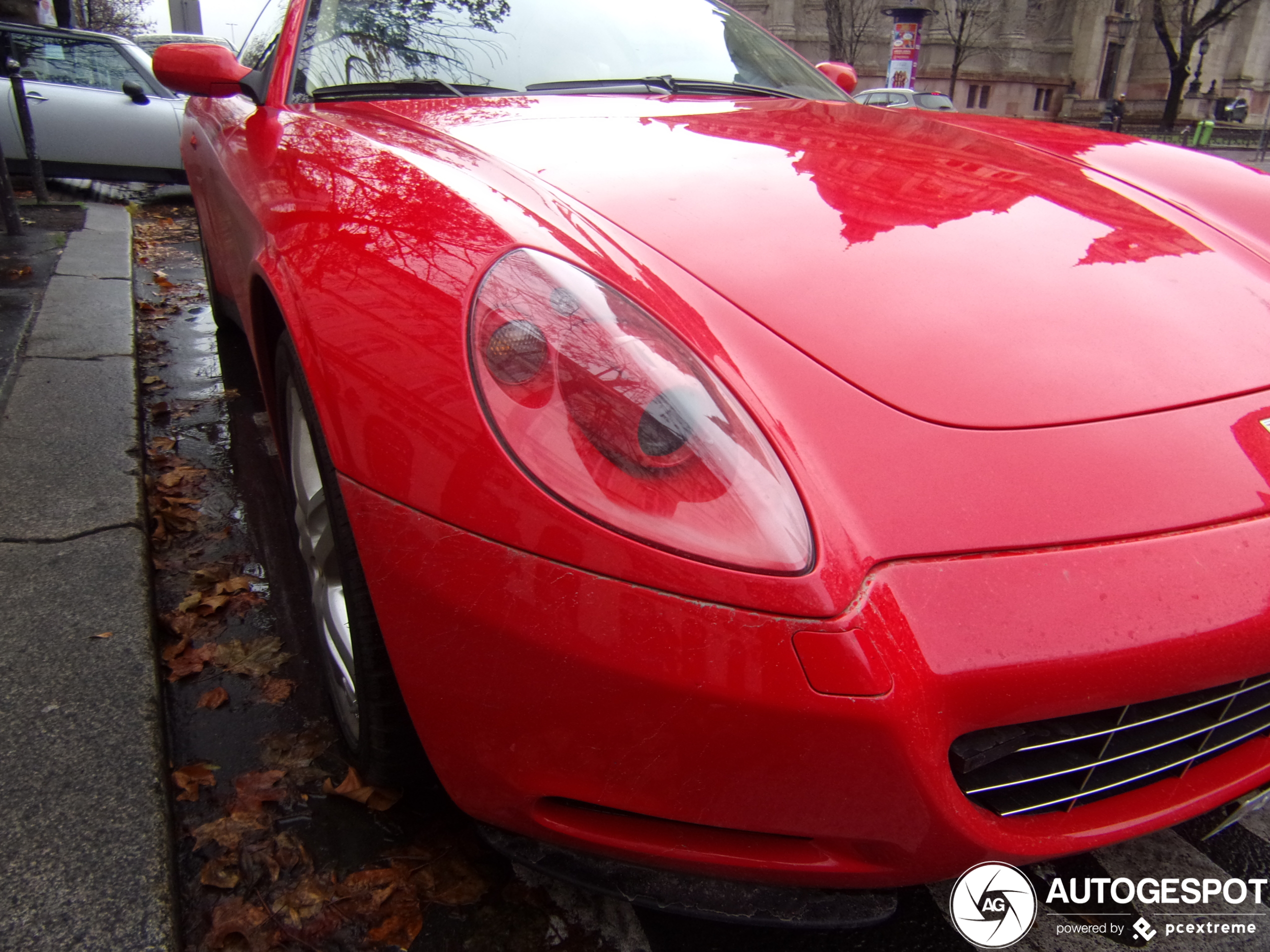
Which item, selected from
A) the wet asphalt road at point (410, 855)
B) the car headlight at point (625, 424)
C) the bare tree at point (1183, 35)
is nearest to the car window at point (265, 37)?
the wet asphalt road at point (410, 855)

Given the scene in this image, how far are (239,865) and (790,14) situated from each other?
45.3 meters

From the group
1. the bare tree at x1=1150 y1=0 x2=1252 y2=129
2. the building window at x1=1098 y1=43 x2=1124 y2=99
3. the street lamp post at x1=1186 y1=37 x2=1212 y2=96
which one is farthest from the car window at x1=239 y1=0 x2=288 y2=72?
the building window at x1=1098 y1=43 x2=1124 y2=99

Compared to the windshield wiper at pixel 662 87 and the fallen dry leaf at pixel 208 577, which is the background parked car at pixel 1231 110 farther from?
the fallen dry leaf at pixel 208 577

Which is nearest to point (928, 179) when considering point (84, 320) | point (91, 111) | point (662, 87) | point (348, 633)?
point (662, 87)

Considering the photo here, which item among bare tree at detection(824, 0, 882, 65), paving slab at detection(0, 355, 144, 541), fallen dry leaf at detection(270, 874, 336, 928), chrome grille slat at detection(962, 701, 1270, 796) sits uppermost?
bare tree at detection(824, 0, 882, 65)

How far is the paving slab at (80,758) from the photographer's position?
1.28 m

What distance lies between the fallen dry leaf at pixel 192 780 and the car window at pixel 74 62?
26.2 ft

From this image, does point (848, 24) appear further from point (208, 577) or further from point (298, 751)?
point (298, 751)

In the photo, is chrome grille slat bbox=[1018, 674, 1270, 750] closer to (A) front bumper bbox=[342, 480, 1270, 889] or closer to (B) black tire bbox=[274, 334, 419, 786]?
(A) front bumper bbox=[342, 480, 1270, 889]

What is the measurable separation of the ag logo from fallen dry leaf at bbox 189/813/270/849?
3.59 feet

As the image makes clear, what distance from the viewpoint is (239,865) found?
147 centimetres

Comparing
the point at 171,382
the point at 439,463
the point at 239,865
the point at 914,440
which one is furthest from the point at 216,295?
the point at 914,440

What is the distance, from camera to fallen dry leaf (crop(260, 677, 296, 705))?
1.88 meters

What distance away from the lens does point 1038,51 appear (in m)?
42.5
